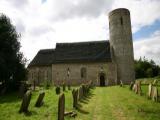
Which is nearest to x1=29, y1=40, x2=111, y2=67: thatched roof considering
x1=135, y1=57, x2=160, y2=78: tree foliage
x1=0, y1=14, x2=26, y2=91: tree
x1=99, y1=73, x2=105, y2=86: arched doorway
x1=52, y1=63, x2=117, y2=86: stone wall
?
x1=52, y1=63, x2=117, y2=86: stone wall

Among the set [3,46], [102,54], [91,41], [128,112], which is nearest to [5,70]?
[3,46]

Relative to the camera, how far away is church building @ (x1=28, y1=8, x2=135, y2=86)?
41031 millimetres

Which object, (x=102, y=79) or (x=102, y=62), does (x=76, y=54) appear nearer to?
(x=102, y=62)

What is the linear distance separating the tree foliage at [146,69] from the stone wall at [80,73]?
22.8 meters

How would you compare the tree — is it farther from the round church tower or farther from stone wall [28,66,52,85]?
the round church tower

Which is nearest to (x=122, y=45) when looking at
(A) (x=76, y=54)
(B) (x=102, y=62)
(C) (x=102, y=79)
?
(B) (x=102, y=62)

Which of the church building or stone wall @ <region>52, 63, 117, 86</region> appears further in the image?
the church building

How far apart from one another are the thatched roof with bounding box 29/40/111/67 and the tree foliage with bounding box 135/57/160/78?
2171 centimetres

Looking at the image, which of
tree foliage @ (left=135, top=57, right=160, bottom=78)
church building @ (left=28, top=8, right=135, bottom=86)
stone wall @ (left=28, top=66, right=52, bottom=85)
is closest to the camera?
church building @ (left=28, top=8, right=135, bottom=86)

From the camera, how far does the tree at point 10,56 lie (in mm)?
24625

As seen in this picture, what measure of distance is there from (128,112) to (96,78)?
2942 centimetres

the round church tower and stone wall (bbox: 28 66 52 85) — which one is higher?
the round church tower

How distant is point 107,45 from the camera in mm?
44219

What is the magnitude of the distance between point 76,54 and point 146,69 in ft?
95.9
